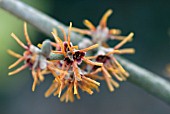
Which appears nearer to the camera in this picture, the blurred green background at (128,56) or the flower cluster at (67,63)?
the flower cluster at (67,63)

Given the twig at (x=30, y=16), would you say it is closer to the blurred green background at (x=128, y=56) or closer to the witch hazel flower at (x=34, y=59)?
the witch hazel flower at (x=34, y=59)

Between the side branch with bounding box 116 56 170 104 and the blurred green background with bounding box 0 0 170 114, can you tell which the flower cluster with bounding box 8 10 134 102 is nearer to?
the side branch with bounding box 116 56 170 104

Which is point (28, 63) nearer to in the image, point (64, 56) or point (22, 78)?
point (64, 56)

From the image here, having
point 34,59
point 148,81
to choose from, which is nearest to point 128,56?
point 148,81

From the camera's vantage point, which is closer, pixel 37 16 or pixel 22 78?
pixel 37 16

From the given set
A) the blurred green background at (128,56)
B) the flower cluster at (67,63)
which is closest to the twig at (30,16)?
the flower cluster at (67,63)

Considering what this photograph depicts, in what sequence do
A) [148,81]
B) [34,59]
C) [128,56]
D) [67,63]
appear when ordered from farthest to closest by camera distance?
[128,56] < [148,81] < [34,59] < [67,63]

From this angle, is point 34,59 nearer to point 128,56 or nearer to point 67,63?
point 67,63

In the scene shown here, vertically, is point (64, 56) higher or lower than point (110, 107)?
higher

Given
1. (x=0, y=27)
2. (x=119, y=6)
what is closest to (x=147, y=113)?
(x=119, y=6)
